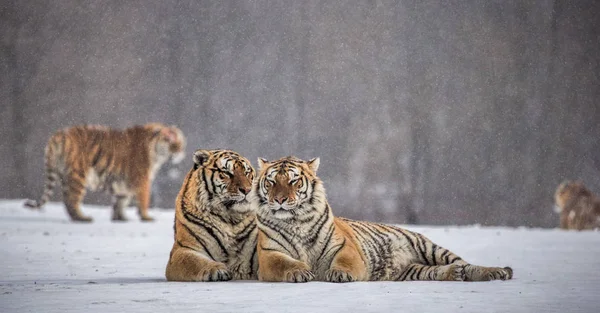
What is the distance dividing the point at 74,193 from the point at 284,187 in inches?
188

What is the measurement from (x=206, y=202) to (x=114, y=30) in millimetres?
9164

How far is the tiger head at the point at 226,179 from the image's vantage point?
3.65m

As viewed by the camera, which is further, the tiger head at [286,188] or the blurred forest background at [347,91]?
the blurred forest background at [347,91]

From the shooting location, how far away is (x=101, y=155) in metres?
8.07

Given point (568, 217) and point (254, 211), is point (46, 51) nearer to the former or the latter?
point (568, 217)

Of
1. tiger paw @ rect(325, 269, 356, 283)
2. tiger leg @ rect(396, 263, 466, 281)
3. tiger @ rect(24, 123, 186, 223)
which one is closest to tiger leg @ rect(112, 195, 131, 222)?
tiger @ rect(24, 123, 186, 223)

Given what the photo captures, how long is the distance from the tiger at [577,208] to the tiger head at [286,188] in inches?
261

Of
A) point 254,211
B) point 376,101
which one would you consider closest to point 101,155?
point 254,211

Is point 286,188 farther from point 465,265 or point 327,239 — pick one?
point 465,265

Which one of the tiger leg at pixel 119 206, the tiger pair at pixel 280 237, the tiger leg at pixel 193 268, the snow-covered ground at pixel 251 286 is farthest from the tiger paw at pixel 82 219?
the tiger leg at pixel 193 268

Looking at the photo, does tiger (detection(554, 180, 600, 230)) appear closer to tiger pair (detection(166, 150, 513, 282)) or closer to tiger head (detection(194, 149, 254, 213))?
tiger pair (detection(166, 150, 513, 282))

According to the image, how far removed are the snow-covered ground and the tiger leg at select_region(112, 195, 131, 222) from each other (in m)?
1.76

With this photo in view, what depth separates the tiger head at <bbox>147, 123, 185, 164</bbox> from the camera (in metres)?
8.15

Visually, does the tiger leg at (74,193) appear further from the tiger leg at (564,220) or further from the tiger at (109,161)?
the tiger leg at (564,220)
